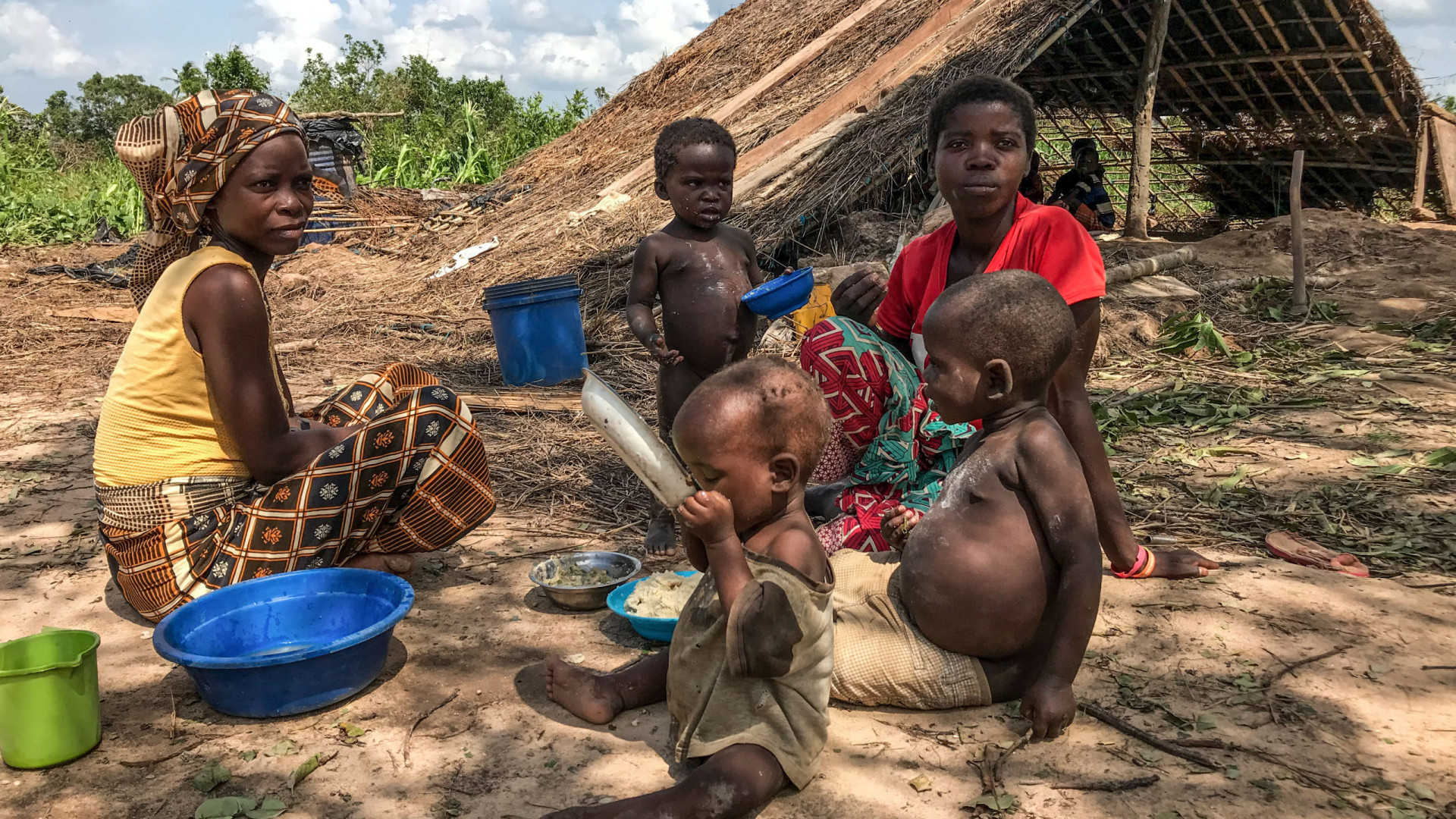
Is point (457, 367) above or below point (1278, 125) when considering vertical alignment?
below

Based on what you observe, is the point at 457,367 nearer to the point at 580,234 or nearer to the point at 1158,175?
the point at 580,234

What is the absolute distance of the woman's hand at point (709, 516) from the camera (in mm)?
1547

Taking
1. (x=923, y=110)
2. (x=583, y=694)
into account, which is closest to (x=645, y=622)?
(x=583, y=694)

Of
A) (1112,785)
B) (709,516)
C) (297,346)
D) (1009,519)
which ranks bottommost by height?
(1112,785)

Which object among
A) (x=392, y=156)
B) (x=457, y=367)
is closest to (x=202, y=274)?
(x=457, y=367)

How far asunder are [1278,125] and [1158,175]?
70.3 inches

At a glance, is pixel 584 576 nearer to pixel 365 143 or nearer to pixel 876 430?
pixel 876 430

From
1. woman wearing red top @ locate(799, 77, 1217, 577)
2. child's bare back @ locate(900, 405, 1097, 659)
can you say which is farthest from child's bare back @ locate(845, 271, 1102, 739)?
woman wearing red top @ locate(799, 77, 1217, 577)

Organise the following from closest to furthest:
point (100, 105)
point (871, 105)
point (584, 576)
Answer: point (584, 576) → point (871, 105) → point (100, 105)

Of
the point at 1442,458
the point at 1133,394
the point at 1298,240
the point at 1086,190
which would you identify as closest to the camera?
the point at 1442,458

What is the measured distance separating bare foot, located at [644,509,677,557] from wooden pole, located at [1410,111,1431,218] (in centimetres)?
852

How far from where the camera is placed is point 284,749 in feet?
6.07

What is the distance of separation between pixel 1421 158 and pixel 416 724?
32.2 ft

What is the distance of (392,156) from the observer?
15469 millimetres
